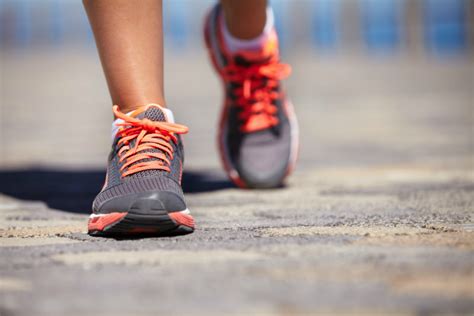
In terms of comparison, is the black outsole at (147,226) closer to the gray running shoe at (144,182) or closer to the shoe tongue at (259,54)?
the gray running shoe at (144,182)

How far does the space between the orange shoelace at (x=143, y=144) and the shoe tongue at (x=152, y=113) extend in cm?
2

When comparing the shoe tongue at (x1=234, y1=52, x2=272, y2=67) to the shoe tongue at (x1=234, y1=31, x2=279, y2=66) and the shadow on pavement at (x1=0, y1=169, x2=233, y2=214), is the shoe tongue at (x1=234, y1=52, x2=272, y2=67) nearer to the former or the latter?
the shoe tongue at (x1=234, y1=31, x2=279, y2=66)

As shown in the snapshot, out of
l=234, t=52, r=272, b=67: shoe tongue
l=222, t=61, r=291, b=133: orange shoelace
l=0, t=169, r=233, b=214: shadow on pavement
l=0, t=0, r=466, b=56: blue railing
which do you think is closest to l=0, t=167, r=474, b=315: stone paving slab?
l=0, t=169, r=233, b=214: shadow on pavement

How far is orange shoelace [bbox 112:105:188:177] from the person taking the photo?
124 cm

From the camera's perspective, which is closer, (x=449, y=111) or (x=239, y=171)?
(x=239, y=171)

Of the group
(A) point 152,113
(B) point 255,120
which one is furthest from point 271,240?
(B) point 255,120

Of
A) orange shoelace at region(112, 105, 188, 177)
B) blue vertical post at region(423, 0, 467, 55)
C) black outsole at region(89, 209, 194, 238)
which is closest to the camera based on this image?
black outsole at region(89, 209, 194, 238)

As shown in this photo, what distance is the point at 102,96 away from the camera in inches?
251

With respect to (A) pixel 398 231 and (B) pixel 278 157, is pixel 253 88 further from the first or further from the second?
(A) pixel 398 231

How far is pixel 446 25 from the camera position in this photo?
1270cm

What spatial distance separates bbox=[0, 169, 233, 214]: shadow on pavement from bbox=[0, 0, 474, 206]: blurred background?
3cm

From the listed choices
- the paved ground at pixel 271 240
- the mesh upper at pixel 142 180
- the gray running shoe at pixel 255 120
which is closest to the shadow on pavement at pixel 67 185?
the paved ground at pixel 271 240

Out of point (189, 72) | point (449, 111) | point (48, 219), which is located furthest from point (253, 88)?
point (189, 72)

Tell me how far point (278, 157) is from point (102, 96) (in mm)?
4808
